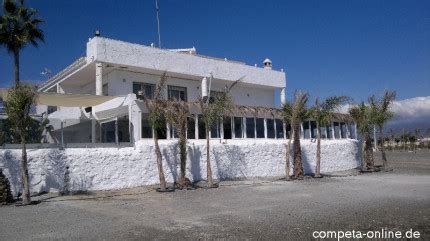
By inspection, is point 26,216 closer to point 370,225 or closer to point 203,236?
point 203,236

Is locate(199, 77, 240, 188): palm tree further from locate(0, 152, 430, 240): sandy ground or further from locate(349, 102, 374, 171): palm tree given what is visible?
locate(349, 102, 374, 171): palm tree

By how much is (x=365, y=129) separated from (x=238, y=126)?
34.3 ft

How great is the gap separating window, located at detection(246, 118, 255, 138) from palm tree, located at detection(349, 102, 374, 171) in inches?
338

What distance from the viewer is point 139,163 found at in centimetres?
1964

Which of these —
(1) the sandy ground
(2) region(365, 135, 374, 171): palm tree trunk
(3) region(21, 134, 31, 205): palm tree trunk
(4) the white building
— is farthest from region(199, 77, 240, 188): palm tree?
(2) region(365, 135, 374, 171): palm tree trunk

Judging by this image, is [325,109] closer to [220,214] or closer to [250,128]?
[250,128]

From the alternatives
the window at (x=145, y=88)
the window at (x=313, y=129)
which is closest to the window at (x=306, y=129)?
the window at (x=313, y=129)

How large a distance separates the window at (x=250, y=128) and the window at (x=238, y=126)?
62 cm

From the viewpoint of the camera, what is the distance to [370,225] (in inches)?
394

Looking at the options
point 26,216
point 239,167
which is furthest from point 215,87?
point 26,216

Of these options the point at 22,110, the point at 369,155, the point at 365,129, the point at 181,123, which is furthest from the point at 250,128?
the point at 22,110

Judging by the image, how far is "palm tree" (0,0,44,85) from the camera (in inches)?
874

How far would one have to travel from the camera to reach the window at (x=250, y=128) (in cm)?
2625

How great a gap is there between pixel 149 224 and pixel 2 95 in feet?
42.6
